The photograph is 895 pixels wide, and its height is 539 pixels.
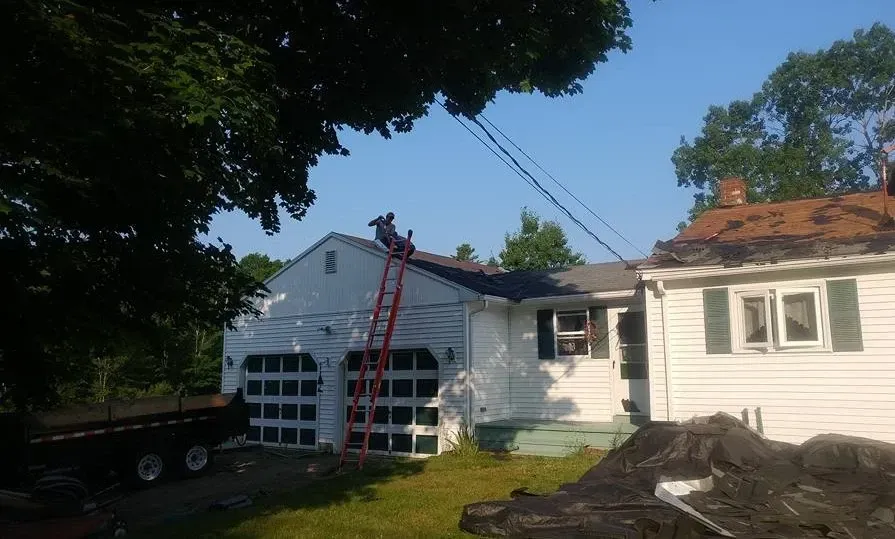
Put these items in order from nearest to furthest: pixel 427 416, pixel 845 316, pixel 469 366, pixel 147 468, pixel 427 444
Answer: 1. pixel 845 316
2. pixel 147 468
3. pixel 469 366
4. pixel 427 444
5. pixel 427 416

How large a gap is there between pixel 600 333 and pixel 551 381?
62.0 inches

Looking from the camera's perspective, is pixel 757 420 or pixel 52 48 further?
pixel 757 420

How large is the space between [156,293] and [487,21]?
507 centimetres

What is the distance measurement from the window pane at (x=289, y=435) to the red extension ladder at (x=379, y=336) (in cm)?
195

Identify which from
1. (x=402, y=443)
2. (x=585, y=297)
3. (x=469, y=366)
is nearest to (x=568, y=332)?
(x=585, y=297)

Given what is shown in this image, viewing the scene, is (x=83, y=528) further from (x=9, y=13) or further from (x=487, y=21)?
(x=487, y=21)

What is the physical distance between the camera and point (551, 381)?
1501cm

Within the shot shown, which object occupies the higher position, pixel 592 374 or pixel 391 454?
pixel 592 374

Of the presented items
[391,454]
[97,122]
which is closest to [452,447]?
[391,454]

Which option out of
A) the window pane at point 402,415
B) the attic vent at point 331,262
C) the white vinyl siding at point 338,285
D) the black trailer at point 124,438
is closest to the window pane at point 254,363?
the white vinyl siding at point 338,285

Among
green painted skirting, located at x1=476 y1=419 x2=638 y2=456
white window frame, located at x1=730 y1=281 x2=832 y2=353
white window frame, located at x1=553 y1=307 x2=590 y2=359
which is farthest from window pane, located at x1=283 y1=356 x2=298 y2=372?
white window frame, located at x1=730 y1=281 x2=832 y2=353

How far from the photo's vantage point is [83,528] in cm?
744

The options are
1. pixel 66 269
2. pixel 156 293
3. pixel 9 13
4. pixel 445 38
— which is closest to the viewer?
pixel 9 13

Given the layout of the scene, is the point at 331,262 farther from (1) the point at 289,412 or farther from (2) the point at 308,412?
(1) the point at 289,412
